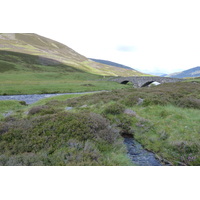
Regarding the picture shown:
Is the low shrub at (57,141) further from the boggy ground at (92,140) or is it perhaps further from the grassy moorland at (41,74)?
the grassy moorland at (41,74)

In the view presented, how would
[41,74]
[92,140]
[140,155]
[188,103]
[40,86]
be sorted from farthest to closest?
[41,74] → [40,86] → [188,103] → [140,155] → [92,140]

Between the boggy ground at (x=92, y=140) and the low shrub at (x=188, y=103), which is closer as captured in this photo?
the boggy ground at (x=92, y=140)

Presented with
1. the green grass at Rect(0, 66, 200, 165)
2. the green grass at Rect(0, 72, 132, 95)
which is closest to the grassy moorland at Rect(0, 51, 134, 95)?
the green grass at Rect(0, 72, 132, 95)

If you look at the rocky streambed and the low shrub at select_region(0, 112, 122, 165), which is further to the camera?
the rocky streambed

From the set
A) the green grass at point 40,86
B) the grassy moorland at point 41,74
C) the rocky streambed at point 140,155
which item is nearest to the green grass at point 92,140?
the rocky streambed at point 140,155

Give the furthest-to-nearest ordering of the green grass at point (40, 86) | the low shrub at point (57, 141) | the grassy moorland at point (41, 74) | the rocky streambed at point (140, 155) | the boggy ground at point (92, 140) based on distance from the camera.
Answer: the grassy moorland at point (41, 74)
the green grass at point (40, 86)
the rocky streambed at point (140, 155)
the boggy ground at point (92, 140)
the low shrub at point (57, 141)

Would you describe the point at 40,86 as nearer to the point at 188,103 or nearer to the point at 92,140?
the point at 188,103

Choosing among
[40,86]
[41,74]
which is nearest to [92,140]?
[40,86]

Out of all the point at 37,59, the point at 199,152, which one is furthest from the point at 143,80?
the point at 37,59

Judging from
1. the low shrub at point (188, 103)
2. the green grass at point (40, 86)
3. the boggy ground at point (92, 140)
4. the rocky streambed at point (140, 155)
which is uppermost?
the low shrub at point (188, 103)

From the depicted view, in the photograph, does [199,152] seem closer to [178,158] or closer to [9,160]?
[178,158]

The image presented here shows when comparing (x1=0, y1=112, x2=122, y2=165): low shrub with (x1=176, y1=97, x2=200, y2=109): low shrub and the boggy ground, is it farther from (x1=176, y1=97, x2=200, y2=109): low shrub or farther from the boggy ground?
(x1=176, y1=97, x2=200, y2=109): low shrub

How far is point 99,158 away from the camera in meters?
5.20

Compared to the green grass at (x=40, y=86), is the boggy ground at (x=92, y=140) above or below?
Answer: above
